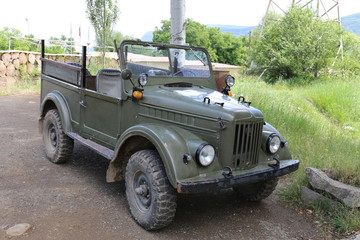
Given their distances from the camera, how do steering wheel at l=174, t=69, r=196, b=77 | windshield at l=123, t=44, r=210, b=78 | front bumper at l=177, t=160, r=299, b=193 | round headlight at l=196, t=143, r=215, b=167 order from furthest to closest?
steering wheel at l=174, t=69, r=196, b=77
windshield at l=123, t=44, r=210, b=78
round headlight at l=196, t=143, r=215, b=167
front bumper at l=177, t=160, r=299, b=193

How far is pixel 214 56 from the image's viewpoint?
4006 cm

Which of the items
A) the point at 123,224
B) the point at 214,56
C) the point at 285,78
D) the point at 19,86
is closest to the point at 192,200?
the point at 123,224

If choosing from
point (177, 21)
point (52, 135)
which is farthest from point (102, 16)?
point (52, 135)

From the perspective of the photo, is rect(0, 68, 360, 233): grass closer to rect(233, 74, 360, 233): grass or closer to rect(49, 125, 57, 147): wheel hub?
rect(233, 74, 360, 233): grass

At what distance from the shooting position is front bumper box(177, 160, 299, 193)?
3098 mm

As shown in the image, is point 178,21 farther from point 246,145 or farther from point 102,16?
point 102,16

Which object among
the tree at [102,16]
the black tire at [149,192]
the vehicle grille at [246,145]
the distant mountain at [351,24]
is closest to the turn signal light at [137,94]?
the black tire at [149,192]

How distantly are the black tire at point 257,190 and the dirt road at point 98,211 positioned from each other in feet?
0.28

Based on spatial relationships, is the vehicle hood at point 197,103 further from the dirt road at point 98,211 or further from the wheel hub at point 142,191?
the dirt road at point 98,211

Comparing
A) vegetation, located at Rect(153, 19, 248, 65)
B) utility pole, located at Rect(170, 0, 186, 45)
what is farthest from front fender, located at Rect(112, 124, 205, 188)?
vegetation, located at Rect(153, 19, 248, 65)

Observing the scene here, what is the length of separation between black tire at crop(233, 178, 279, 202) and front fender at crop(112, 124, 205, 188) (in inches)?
45.9

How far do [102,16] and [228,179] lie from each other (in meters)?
11.3

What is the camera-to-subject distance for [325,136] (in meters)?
6.60

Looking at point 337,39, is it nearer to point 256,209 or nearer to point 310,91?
point 310,91
